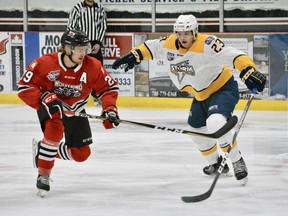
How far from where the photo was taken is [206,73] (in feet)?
16.5

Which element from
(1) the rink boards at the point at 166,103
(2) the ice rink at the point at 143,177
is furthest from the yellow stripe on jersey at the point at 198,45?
(1) the rink boards at the point at 166,103

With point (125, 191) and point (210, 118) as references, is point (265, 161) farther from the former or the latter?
point (125, 191)

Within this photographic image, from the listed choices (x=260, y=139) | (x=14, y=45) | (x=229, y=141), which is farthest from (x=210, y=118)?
(x=14, y=45)

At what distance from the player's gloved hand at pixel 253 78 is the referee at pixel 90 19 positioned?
14.5 ft

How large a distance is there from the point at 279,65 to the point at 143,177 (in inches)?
137

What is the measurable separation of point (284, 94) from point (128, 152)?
2661 mm

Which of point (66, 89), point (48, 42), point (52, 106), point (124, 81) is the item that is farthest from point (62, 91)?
point (48, 42)

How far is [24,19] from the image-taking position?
9578 millimetres

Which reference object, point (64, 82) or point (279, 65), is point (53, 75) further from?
point (279, 65)

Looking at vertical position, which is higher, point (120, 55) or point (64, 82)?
point (64, 82)

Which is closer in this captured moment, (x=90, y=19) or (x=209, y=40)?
(x=209, y=40)

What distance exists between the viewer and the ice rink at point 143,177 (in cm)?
428

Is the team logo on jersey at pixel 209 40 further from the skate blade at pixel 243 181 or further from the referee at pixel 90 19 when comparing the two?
the referee at pixel 90 19

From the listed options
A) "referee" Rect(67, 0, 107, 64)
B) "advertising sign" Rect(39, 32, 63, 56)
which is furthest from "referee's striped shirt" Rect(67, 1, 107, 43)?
"advertising sign" Rect(39, 32, 63, 56)
